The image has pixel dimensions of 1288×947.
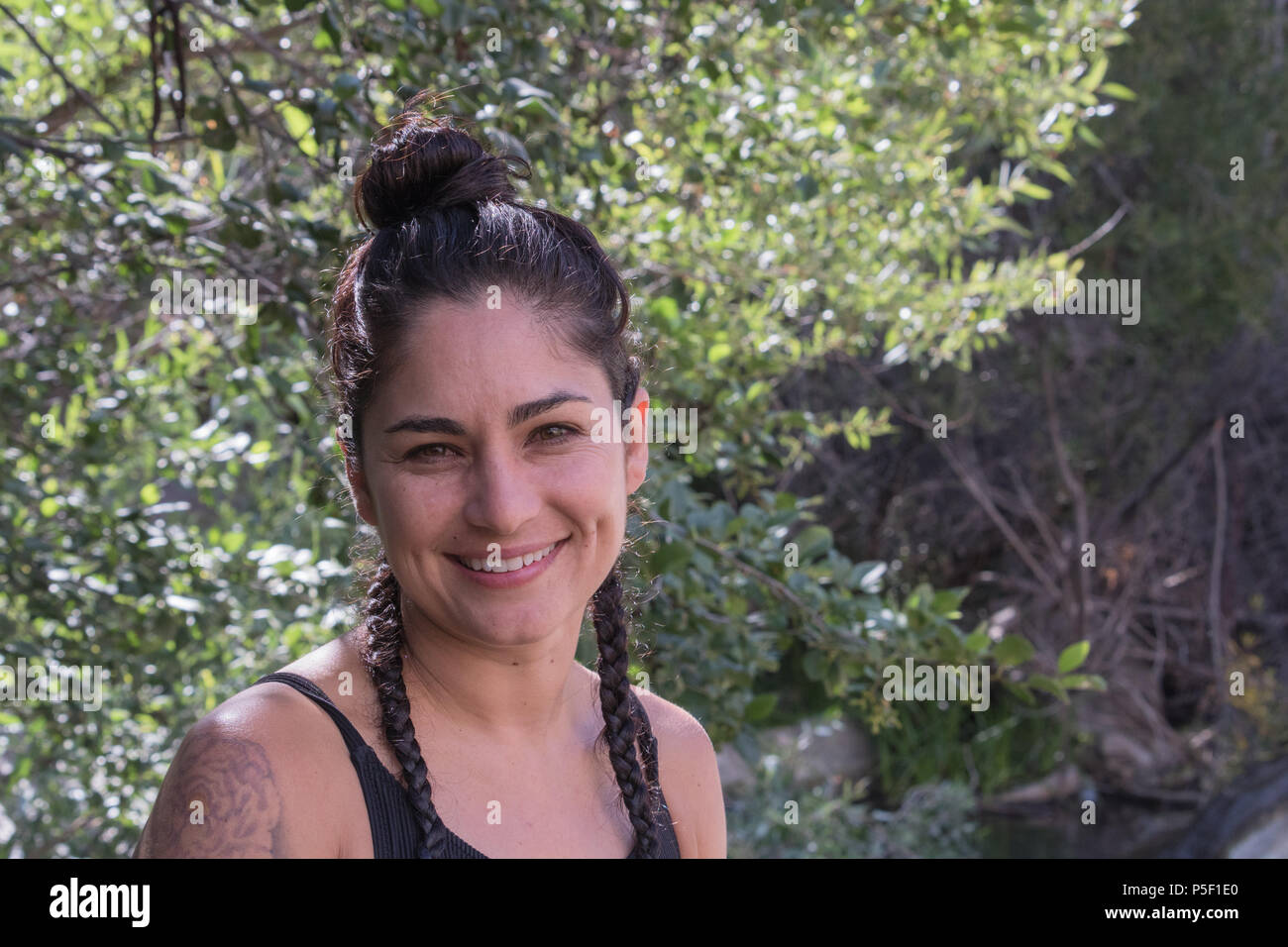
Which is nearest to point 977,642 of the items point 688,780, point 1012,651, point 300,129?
point 1012,651

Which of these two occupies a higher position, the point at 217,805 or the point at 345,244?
the point at 345,244

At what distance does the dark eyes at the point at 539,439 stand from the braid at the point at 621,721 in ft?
1.22

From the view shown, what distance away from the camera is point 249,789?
4.08 ft

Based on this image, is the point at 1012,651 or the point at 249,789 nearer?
the point at 249,789

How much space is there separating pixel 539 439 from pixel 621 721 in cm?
44

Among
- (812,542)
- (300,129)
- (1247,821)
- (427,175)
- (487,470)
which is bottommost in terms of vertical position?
(1247,821)

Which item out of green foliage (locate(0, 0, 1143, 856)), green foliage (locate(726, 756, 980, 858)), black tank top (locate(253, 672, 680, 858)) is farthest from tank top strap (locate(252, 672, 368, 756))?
green foliage (locate(726, 756, 980, 858))

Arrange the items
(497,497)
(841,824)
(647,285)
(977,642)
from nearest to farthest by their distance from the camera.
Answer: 1. (497,497)
2. (977,642)
3. (647,285)
4. (841,824)

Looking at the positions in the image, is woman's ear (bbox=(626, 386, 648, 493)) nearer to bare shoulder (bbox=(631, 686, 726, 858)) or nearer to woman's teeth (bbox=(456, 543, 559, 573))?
woman's teeth (bbox=(456, 543, 559, 573))

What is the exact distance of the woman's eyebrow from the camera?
135 cm

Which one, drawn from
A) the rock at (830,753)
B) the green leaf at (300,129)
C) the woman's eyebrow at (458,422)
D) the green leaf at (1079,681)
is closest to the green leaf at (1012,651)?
the green leaf at (1079,681)

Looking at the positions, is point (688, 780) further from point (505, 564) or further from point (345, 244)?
point (345, 244)

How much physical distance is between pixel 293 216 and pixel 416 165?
1.13 metres

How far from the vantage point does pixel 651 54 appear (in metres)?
3.15
